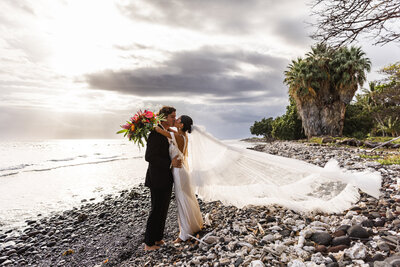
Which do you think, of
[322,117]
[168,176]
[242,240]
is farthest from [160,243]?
[322,117]

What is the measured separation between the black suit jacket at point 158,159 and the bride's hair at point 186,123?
52cm

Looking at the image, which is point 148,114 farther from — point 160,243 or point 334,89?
point 334,89

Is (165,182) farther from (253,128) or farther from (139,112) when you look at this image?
(253,128)

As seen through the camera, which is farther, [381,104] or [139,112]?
[381,104]

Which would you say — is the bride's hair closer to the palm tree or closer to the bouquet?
the bouquet

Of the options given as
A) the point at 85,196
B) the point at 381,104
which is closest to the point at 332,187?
the point at 85,196

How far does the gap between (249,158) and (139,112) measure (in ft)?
9.13

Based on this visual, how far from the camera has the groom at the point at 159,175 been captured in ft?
16.2

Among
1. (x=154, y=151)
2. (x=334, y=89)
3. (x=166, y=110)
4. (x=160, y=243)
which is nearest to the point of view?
(x=154, y=151)

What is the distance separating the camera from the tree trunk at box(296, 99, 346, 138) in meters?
33.7

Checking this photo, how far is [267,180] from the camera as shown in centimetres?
534

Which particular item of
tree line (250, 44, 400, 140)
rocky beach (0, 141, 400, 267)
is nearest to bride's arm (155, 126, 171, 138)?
rocky beach (0, 141, 400, 267)

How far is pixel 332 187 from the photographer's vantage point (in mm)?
5027

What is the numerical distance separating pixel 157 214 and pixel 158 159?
1270 mm
